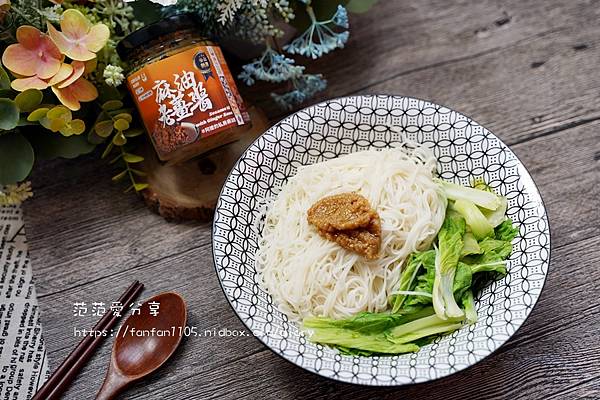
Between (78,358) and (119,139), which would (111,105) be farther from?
(78,358)

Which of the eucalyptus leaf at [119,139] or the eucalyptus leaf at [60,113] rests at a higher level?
the eucalyptus leaf at [60,113]

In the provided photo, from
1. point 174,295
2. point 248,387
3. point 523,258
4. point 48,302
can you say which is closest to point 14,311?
point 48,302

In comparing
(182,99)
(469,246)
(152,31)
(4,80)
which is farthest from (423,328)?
(4,80)

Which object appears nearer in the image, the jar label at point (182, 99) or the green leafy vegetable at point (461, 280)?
the green leafy vegetable at point (461, 280)

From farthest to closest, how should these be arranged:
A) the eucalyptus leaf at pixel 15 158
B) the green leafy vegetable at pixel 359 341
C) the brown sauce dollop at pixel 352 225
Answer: the eucalyptus leaf at pixel 15 158
the brown sauce dollop at pixel 352 225
the green leafy vegetable at pixel 359 341

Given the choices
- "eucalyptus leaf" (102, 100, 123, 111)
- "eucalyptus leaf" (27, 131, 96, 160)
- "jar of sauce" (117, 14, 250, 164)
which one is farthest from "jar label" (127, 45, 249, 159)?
"eucalyptus leaf" (27, 131, 96, 160)

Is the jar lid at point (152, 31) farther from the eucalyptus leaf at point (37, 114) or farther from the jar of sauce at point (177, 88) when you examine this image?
the eucalyptus leaf at point (37, 114)

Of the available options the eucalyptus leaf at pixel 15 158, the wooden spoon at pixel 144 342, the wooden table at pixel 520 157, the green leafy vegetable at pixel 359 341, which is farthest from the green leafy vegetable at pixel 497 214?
the eucalyptus leaf at pixel 15 158
